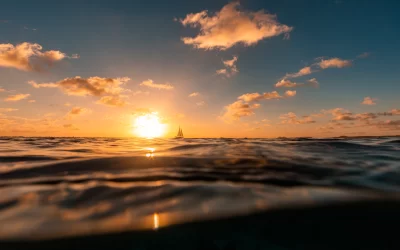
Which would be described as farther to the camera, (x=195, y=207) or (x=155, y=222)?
(x=195, y=207)

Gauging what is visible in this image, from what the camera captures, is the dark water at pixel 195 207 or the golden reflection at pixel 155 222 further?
the golden reflection at pixel 155 222

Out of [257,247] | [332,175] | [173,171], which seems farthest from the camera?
[173,171]

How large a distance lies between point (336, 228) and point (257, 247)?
3.06ft

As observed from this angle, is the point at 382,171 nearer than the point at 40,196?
No

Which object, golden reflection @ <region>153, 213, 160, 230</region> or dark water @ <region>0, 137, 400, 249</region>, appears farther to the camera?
golden reflection @ <region>153, 213, 160, 230</region>

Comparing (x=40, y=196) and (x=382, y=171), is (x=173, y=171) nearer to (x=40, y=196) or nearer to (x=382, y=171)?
(x=40, y=196)

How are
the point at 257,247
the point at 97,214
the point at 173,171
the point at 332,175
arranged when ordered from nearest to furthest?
the point at 257,247
the point at 97,214
the point at 332,175
the point at 173,171

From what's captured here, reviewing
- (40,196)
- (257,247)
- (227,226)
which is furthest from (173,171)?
(257,247)

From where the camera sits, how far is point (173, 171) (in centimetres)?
486

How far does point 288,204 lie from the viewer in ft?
9.13

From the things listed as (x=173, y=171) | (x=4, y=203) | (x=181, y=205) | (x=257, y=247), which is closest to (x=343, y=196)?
(x=257, y=247)

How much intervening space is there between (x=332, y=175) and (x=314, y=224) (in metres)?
2.69

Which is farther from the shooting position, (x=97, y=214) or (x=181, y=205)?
(x=181, y=205)

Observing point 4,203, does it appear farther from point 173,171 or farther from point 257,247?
point 257,247
